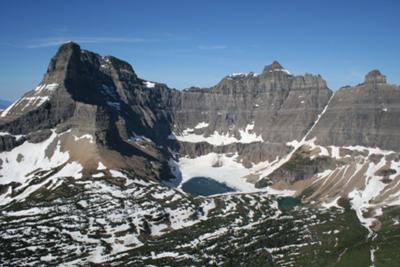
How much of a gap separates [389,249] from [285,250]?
36.5 meters

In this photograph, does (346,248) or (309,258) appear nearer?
(309,258)

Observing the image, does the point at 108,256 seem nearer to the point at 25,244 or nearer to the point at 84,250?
the point at 84,250

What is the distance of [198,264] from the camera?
178 metres

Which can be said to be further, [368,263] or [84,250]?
[84,250]

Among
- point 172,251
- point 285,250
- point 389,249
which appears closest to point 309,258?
point 285,250

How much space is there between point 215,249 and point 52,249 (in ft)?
194

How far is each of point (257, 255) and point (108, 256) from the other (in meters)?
52.9

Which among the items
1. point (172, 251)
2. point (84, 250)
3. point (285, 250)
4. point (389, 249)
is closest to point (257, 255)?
point (285, 250)

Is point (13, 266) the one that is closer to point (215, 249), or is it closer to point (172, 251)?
point (172, 251)

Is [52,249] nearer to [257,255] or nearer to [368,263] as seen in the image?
[257,255]

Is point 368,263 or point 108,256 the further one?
point 108,256

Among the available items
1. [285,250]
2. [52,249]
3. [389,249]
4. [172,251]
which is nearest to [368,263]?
[389,249]

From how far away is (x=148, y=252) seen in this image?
193500 millimetres

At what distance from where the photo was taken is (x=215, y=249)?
19550cm
